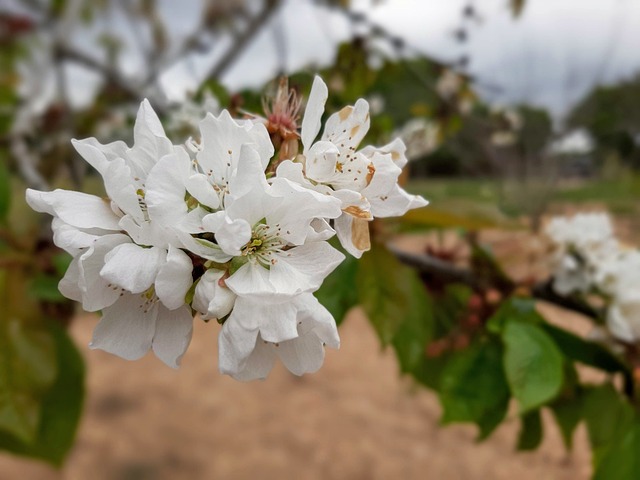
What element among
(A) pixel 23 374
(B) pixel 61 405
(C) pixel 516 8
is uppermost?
(C) pixel 516 8

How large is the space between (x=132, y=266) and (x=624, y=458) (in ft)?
1.53

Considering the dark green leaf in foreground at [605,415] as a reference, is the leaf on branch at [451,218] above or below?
above

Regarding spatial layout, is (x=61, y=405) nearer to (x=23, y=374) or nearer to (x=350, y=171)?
(x=23, y=374)

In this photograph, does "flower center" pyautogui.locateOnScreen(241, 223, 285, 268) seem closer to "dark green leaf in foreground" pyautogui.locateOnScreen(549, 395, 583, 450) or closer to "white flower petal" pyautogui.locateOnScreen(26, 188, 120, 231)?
"white flower petal" pyautogui.locateOnScreen(26, 188, 120, 231)

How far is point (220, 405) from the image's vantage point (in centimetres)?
188

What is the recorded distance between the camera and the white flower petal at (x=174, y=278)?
191 millimetres

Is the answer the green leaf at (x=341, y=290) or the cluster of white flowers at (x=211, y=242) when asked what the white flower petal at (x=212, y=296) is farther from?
the green leaf at (x=341, y=290)

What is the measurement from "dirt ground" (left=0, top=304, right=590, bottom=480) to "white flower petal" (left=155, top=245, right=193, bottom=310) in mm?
1481

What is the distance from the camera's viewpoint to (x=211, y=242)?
0.21 metres

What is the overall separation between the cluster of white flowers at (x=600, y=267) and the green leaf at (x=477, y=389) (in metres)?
0.12

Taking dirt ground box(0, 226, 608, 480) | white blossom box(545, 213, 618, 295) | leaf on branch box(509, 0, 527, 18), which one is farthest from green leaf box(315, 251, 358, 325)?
dirt ground box(0, 226, 608, 480)

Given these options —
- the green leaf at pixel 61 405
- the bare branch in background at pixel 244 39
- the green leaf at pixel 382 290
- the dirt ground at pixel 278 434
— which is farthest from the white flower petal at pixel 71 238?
the dirt ground at pixel 278 434

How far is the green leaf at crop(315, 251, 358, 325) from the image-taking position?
0.37 metres

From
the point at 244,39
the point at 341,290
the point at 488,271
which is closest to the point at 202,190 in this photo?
the point at 341,290
